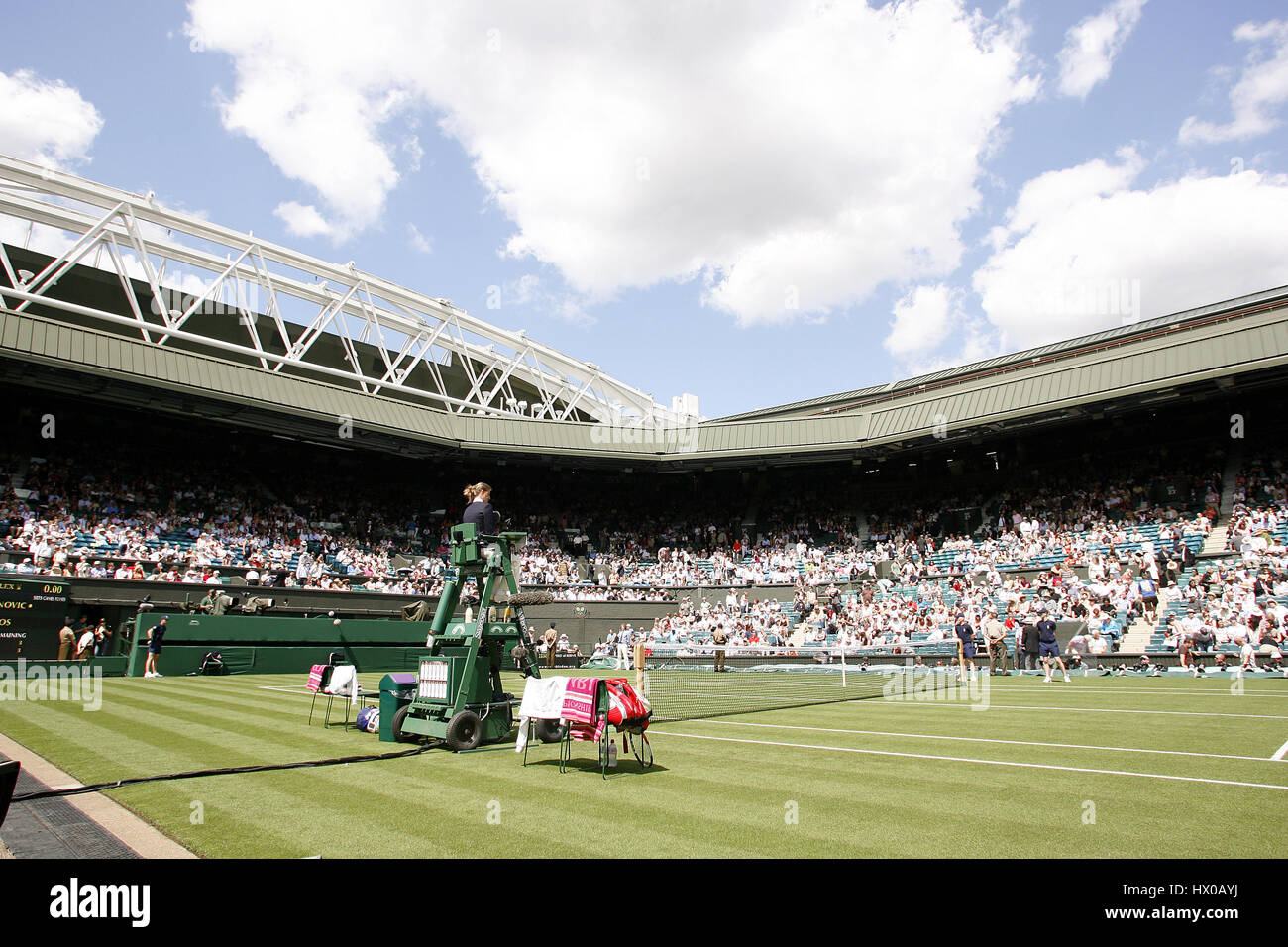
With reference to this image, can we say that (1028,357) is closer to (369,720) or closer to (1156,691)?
(1156,691)

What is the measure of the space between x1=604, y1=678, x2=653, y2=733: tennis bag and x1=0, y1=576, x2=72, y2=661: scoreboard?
23092 mm

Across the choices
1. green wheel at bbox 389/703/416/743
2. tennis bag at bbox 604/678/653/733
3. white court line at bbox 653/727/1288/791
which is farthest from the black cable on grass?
white court line at bbox 653/727/1288/791

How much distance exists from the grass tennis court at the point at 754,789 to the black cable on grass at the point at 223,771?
20 centimetres

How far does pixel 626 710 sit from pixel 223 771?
4086 mm

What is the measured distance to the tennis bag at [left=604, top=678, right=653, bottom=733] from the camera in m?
7.88

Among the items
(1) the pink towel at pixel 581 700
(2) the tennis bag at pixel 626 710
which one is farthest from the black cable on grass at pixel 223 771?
(2) the tennis bag at pixel 626 710

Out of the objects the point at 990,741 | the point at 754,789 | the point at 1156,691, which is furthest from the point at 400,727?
the point at 1156,691

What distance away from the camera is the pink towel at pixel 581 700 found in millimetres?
8008

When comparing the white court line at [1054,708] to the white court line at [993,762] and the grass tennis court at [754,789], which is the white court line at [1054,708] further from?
the white court line at [993,762]

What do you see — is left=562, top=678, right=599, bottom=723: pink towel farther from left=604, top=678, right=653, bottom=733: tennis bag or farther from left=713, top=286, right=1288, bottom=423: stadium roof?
left=713, top=286, right=1288, bottom=423: stadium roof
